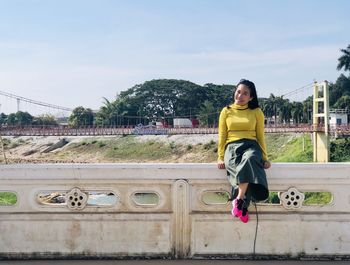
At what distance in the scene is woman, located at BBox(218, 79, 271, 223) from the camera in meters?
3.17

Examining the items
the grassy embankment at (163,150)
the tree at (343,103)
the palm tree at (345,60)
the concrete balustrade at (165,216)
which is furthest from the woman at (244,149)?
the palm tree at (345,60)

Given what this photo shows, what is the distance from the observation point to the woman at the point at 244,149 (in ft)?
10.4

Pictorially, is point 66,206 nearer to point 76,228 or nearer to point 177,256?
point 76,228

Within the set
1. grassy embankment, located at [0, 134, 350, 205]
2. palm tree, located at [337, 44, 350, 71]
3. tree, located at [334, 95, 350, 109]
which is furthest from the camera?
palm tree, located at [337, 44, 350, 71]

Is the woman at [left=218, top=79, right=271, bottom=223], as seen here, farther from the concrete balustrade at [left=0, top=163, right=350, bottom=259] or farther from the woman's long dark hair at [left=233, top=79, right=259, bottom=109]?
the concrete balustrade at [left=0, top=163, right=350, bottom=259]

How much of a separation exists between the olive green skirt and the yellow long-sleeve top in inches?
1.9

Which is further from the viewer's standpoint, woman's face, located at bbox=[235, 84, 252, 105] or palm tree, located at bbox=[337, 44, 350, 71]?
palm tree, located at bbox=[337, 44, 350, 71]

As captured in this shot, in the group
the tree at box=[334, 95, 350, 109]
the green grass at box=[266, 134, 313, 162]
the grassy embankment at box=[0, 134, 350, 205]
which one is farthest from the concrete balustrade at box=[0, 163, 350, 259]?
the tree at box=[334, 95, 350, 109]

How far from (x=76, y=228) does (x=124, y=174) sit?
0.55m

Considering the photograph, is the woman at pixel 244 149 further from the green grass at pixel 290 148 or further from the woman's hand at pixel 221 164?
the green grass at pixel 290 148

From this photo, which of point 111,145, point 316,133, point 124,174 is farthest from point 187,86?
point 124,174

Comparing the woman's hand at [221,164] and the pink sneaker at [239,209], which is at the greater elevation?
the woman's hand at [221,164]

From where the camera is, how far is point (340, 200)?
3.40 m

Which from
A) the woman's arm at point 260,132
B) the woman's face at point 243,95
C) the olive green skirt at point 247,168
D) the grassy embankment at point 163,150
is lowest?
the grassy embankment at point 163,150
